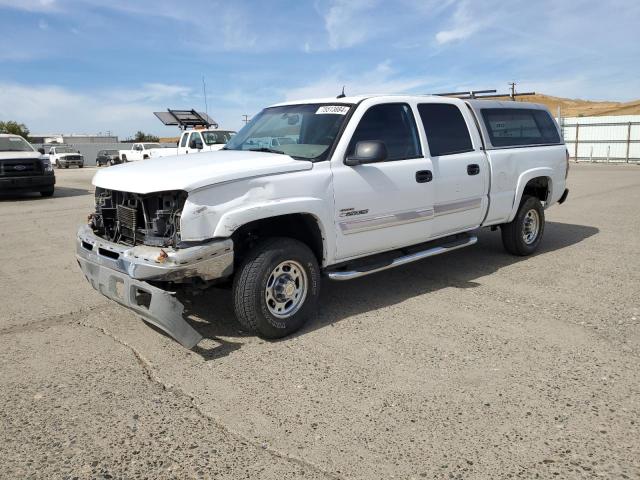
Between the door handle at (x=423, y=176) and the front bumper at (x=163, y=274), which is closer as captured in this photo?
the front bumper at (x=163, y=274)

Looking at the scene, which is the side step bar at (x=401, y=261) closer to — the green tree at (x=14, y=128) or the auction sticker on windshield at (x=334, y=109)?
the auction sticker on windshield at (x=334, y=109)

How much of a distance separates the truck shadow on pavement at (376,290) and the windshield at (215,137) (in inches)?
506

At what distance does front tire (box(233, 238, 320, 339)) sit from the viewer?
3.89 m

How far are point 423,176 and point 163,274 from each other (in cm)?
261

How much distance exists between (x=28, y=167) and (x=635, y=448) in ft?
50.4

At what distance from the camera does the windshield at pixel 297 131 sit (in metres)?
4.53

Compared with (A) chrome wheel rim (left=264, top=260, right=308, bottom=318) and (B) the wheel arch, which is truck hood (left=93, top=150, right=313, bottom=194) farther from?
(A) chrome wheel rim (left=264, top=260, right=308, bottom=318)

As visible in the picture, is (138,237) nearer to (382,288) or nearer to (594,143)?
(382,288)

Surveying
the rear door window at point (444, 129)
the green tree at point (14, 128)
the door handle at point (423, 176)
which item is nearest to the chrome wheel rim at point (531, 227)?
the rear door window at point (444, 129)

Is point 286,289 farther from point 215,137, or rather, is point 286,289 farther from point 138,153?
point 138,153

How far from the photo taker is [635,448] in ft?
8.76

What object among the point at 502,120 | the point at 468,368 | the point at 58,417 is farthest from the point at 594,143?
the point at 58,417

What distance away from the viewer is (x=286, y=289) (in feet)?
13.6

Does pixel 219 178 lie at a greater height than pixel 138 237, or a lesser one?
greater
